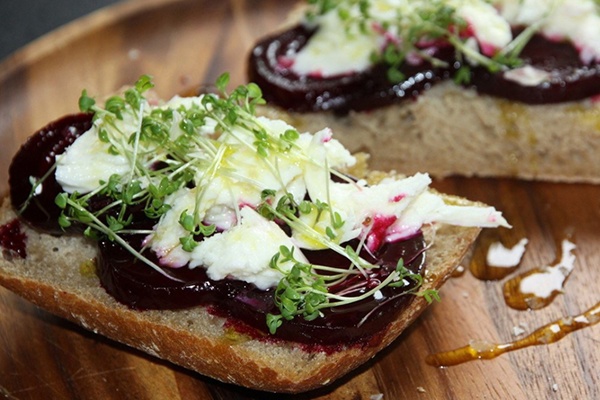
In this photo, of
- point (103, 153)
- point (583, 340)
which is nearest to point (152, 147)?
point (103, 153)

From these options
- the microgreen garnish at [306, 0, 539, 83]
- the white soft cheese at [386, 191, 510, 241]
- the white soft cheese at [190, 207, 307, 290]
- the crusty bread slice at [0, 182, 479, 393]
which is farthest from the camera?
the microgreen garnish at [306, 0, 539, 83]

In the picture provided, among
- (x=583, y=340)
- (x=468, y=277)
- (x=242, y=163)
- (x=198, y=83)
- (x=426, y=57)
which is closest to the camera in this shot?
(x=242, y=163)

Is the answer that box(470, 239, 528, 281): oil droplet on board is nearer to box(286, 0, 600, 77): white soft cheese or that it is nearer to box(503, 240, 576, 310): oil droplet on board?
box(503, 240, 576, 310): oil droplet on board

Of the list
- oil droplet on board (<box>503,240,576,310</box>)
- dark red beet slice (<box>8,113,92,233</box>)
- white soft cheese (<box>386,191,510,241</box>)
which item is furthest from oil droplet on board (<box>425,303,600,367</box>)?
dark red beet slice (<box>8,113,92,233</box>)

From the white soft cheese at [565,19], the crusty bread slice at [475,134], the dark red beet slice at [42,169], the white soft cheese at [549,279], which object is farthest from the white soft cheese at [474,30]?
the dark red beet slice at [42,169]

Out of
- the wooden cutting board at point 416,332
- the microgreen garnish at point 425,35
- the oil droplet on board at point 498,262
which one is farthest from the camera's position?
the microgreen garnish at point 425,35

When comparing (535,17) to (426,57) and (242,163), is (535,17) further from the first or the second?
(242,163)

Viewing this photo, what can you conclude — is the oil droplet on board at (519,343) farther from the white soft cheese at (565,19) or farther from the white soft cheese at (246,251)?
the white soft cheese at (565,19)
